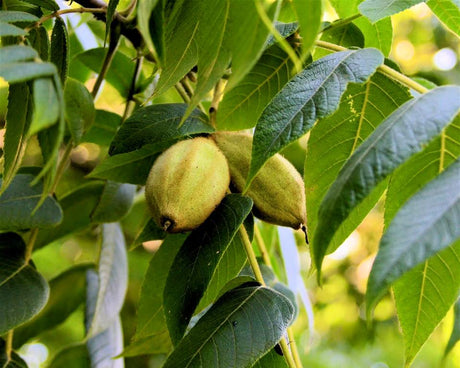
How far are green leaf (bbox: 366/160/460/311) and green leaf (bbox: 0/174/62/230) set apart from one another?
69cm

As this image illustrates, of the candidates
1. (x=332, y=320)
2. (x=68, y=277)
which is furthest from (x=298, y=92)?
(x=332, y=320)

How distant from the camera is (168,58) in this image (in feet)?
3.19

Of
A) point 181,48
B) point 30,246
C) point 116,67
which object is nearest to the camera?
point 181,48

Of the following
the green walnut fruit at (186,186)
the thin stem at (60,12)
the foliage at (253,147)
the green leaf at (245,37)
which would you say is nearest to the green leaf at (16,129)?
the foliage at (253,147)

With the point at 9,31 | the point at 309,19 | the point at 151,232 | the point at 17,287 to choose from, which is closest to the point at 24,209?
the point at 17,287

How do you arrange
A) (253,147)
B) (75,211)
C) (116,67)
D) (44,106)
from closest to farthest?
1. (44,106)
2. (253,147)
3. (116,67)
4. (75,211)

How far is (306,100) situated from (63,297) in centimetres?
112

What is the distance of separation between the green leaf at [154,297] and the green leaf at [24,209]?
0.20 metres

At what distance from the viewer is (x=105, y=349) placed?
155 cm

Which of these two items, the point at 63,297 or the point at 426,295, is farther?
the point at 63,297

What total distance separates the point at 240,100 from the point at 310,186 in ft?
0.76

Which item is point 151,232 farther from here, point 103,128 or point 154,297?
point 103,128

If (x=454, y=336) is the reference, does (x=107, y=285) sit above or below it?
below

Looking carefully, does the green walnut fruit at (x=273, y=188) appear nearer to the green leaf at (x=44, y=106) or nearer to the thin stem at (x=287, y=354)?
the thin stem at (x=287, y=354)
